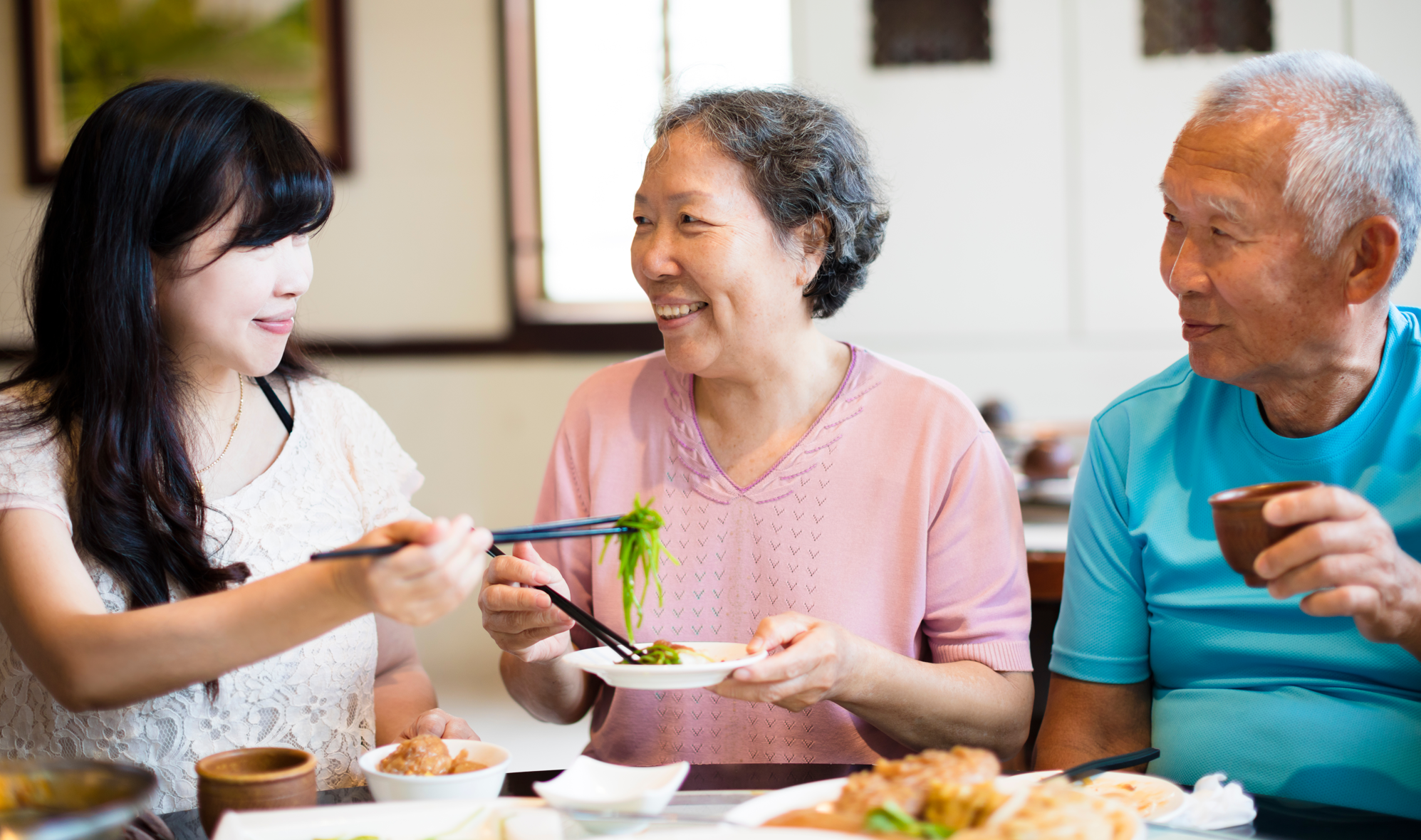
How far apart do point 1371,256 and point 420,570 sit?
4.13 feet

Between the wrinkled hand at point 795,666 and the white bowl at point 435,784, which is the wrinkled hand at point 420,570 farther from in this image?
the wrinkled hand at point 795,666

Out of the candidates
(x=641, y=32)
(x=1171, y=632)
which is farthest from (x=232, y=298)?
(x=641, y=32)

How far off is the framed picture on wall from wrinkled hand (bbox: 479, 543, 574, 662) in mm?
3830

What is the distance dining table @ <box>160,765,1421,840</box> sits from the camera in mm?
1157

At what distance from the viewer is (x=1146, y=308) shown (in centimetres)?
454

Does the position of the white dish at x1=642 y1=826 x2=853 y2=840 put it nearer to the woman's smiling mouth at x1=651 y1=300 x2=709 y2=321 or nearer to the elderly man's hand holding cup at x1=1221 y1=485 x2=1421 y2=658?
the elderly man's hand holding cup at x1=1221 y1=485 x2=1421 y2=658

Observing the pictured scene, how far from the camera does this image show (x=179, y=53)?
494 cm

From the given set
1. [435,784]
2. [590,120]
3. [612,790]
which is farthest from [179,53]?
[612,790]

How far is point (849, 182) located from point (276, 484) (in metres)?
1.05

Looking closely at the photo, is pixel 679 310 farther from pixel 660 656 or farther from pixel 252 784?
pixel 252 784

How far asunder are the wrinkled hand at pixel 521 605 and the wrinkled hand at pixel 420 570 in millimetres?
253

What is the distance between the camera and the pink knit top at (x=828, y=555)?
1762 millimetres

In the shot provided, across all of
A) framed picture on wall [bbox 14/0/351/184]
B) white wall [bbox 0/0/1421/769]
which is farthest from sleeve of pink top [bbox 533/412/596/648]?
framed picture on wall [bbox 14/0/351/184]

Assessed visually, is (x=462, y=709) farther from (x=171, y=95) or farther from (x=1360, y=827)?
(x=1360, y=827)
